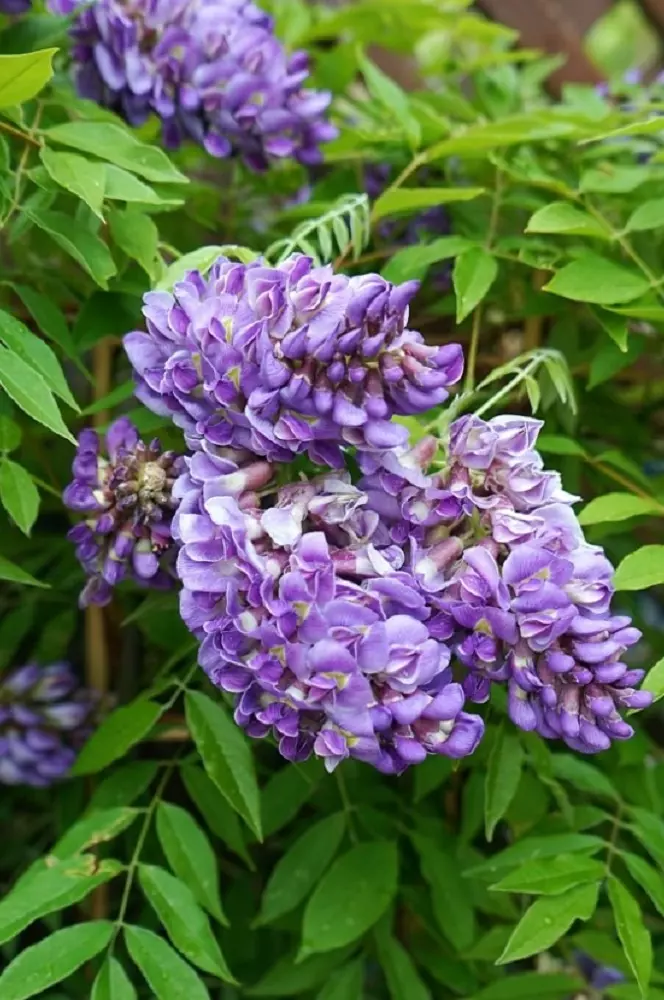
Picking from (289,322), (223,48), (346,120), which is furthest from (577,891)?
(346,120)

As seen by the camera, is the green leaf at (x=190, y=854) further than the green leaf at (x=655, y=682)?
Yes

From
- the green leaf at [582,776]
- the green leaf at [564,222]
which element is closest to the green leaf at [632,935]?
the green leaf at [582,776]

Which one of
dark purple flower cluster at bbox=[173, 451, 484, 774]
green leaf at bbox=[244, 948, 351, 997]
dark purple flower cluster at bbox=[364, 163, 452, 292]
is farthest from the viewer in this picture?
dark purple flower cluster at bbox=[364, 163, 452, 292]

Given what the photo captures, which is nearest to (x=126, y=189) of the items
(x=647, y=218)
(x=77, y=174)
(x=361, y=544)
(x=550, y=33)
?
(x=77, y=174)

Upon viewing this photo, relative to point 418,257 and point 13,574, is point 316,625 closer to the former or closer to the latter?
point 13,574

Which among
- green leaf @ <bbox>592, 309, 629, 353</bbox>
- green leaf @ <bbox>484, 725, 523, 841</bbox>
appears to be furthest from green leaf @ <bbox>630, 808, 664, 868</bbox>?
green leaf @ <bbox>592, 309, 629, 353</bbox>

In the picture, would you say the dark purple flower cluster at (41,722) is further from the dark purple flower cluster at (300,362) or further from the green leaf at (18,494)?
the dark purple flower cluster at (300,362)

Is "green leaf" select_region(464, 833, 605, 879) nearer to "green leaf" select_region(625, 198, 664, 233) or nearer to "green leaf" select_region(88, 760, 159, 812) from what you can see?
→ "green leaf" select_region(88, 760, 159, 812)
